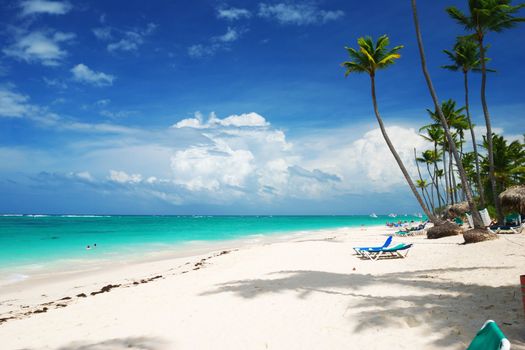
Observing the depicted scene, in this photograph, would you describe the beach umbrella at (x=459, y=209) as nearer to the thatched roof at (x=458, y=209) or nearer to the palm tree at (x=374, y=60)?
the thatched roof at (x=458, y=209)

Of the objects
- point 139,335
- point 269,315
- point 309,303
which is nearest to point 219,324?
point 269,315

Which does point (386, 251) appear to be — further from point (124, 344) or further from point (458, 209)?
point (458, 209)

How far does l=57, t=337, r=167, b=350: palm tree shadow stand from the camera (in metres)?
5.45

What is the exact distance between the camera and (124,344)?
18.4 ft

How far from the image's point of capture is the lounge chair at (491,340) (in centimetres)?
231

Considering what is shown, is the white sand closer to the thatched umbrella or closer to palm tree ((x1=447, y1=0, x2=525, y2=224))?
the thatched umbrella

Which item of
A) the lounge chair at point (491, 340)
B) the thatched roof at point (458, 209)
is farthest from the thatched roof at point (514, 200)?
the lounge chair at point (491, 340)

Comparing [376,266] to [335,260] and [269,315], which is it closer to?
[335,260]

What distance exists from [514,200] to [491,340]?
885 inches

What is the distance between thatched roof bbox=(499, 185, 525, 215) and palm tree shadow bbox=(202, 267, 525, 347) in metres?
14.0

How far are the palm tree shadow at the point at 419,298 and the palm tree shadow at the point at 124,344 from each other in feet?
9.15

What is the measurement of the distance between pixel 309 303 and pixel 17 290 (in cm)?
1109

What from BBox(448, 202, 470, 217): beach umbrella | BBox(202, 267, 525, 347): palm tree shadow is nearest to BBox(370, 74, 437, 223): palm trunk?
BBox(202, 267, 525, 347): palm tree shadow

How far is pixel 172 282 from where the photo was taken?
1105 cm
